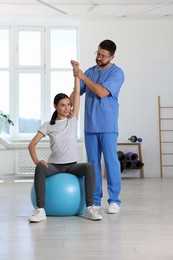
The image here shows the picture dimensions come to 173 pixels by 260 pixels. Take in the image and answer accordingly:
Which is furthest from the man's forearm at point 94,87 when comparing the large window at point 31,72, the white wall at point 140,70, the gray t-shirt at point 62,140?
the large window at point 31,72

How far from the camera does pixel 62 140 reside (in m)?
3.75

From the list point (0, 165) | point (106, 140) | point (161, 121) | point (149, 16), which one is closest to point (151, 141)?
point (161, 121)

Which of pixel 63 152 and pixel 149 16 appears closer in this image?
pixel 63 152

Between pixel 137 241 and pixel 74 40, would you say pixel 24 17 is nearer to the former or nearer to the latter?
pixel 74 40

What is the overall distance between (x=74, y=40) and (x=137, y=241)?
18.7ft

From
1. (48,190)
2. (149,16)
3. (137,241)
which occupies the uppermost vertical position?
(149,16)

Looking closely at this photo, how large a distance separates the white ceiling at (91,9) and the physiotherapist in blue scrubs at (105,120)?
3648 millimetres

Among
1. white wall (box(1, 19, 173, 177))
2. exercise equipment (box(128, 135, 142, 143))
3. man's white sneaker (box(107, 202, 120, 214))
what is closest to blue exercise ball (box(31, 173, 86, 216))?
man's white sneaker (box(107, 202, 120, 214))

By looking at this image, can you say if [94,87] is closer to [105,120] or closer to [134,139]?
[105,120]

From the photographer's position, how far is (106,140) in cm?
387

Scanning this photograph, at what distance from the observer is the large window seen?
796cm

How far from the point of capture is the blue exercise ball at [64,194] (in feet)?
11.8

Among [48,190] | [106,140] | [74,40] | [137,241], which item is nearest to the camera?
[137,241]

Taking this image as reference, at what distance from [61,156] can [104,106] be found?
55 centimetres
